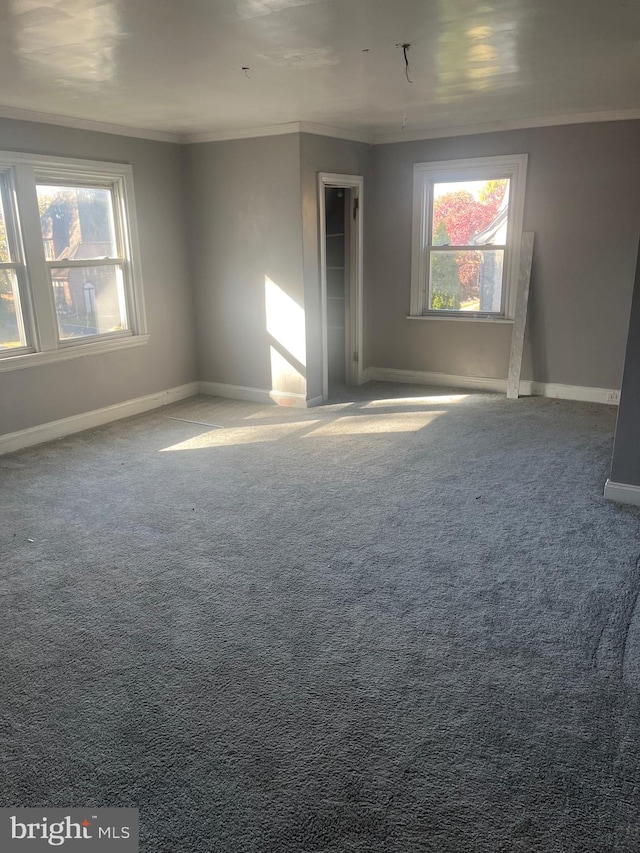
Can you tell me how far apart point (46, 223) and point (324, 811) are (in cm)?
474

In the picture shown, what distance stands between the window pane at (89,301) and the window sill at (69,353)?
0.12 metres

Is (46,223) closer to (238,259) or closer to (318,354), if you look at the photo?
(238,259)

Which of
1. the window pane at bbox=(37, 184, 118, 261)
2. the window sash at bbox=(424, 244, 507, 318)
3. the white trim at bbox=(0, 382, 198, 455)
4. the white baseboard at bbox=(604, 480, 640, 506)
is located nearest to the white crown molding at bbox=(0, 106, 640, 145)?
the window pane at bbox=(37, 184, 118, 261)

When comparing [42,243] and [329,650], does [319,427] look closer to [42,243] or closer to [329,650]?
[42,243]

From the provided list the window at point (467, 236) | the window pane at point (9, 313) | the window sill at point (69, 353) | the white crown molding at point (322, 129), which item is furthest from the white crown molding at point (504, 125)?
the window pane at point (9, 313)

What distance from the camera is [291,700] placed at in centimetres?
226

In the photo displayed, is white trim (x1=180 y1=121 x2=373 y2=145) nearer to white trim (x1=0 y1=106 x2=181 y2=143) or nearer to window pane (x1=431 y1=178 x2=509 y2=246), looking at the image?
white trim (x1=0 y1=106 x2=181 y2=143)

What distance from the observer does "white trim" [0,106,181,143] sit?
460 centimetres

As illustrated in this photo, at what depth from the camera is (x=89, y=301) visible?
18.1 feet

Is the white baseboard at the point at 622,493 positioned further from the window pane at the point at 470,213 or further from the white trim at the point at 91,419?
the white trim at the point at 91,419

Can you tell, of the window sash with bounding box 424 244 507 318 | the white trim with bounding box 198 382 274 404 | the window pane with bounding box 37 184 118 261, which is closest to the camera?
A: the window pane with bounding box 37 184 118 261

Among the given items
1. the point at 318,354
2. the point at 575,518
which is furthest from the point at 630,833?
the point at 318,354

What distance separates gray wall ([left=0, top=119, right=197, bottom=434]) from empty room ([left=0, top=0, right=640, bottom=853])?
3 centimetres

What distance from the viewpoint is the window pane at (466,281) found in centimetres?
627
